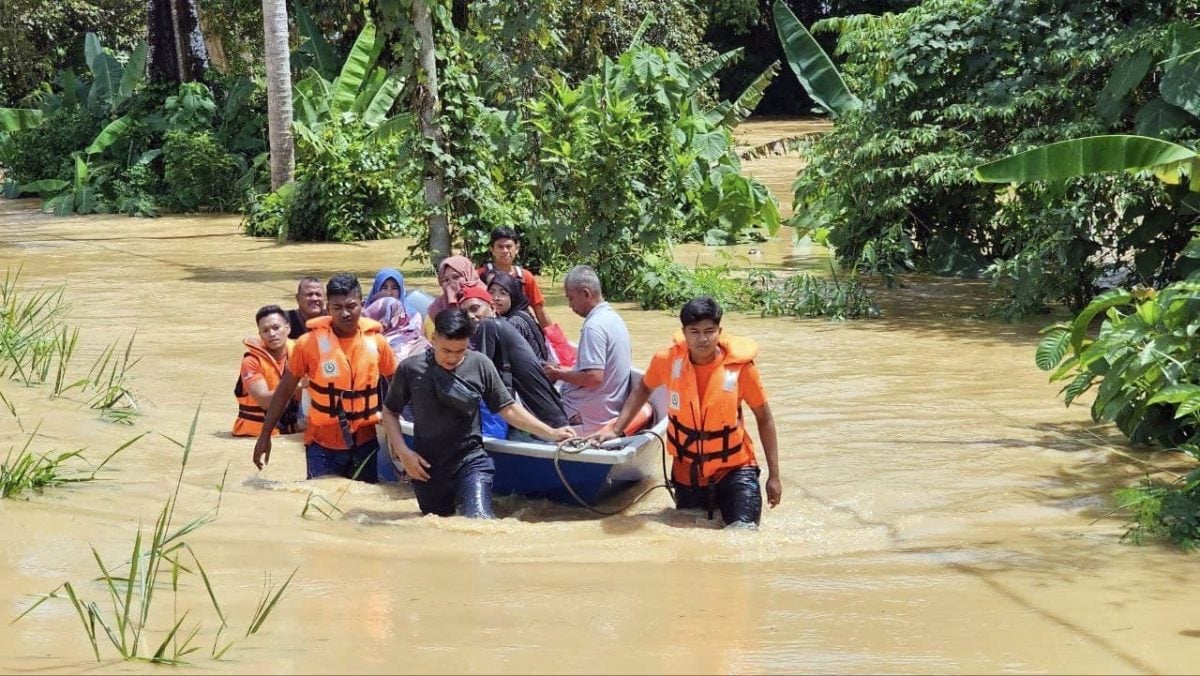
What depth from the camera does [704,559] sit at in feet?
22.3

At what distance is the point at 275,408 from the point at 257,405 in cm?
143

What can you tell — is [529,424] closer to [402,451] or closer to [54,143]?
[402,451]

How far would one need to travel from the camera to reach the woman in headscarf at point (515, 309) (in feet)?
28.0

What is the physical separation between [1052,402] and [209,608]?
694cm

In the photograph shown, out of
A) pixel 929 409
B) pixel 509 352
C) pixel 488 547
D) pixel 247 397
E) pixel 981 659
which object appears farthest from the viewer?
pixel 929 409

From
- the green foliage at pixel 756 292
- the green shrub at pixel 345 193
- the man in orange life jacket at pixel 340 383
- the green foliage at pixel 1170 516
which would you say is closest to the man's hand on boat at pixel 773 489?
the green foliage at pixel 1170 516

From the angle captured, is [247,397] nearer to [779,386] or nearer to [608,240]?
[779,386]

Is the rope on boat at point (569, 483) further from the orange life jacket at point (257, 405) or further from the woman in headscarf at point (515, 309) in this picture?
the orange life jacket at point (257, 405)

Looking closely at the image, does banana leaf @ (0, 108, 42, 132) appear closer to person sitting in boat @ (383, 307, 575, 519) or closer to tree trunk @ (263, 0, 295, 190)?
tree trunk @ (263, 0, 295, 190)

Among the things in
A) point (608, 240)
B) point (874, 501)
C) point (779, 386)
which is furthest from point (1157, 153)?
point (608, 240)

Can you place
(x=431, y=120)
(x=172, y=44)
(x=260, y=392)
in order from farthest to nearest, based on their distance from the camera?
1. (x=172, y=44)
2. (x=431, y=120)
3. (x=260, y=392)

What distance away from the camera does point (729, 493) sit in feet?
23.7

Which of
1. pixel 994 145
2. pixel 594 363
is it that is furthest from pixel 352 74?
pixel 594 363

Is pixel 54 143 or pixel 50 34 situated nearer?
pixel 54 143
